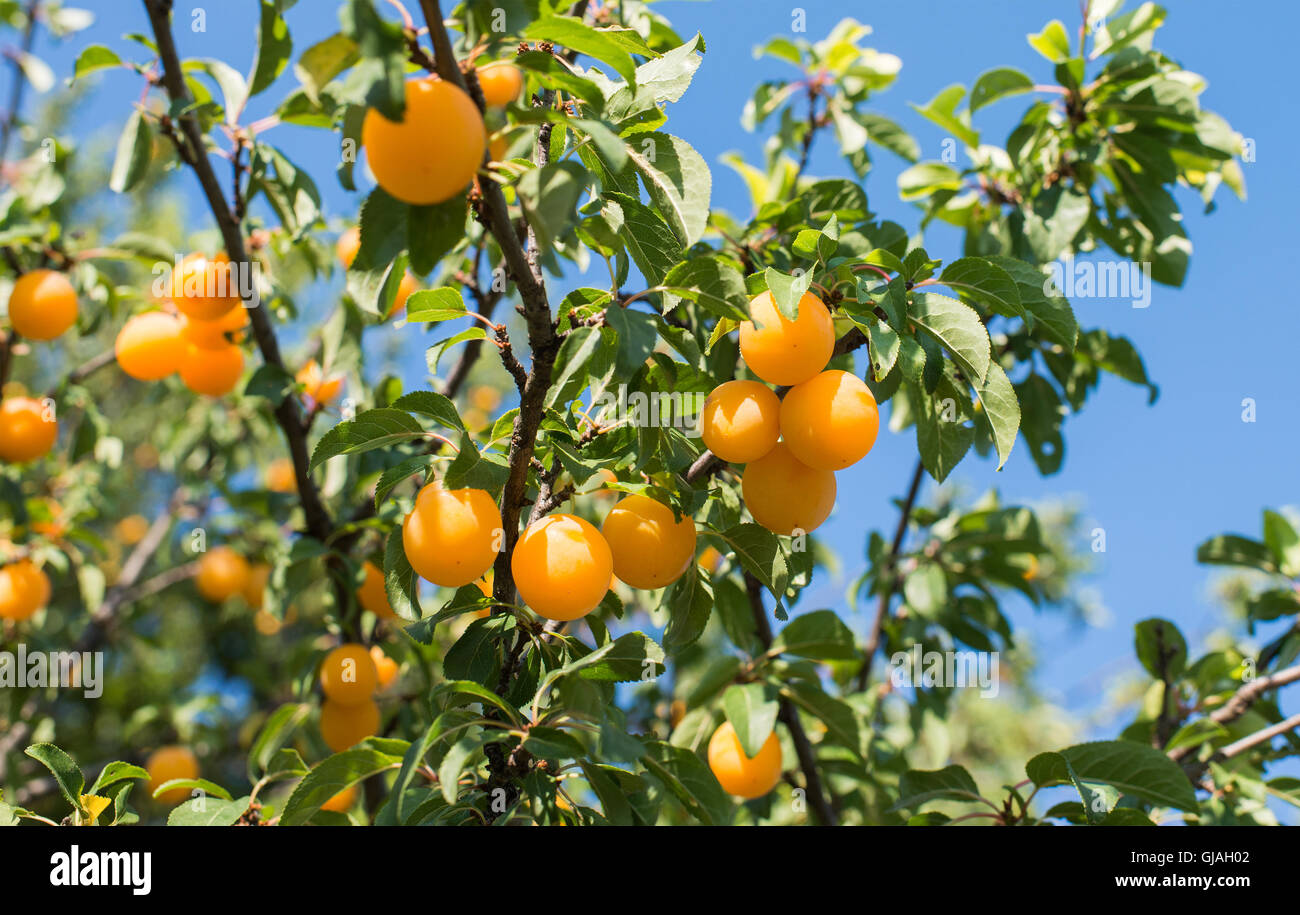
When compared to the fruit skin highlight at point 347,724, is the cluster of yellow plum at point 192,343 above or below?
above

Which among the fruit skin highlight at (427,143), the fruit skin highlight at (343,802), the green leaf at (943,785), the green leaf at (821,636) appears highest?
the fruit skin highlight at (427,143)

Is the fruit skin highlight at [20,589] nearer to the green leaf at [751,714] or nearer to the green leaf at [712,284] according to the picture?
the green leaf at [751,714]

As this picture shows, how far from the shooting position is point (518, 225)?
1400 millimetres

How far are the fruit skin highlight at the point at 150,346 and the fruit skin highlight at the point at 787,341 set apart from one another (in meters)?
1.92

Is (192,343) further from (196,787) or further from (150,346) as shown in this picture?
(196,787)

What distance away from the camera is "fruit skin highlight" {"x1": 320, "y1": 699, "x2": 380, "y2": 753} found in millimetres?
2387

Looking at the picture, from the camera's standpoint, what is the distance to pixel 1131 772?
5.76ft

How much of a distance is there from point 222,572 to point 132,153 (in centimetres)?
215

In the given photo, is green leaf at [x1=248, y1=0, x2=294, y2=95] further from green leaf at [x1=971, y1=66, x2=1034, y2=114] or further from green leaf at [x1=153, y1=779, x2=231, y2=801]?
green leaf at [x1=971, y1=66, x2=1034, y2=114]

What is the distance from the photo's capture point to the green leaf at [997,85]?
2.42 meters

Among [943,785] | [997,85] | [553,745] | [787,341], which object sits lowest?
[943,785]

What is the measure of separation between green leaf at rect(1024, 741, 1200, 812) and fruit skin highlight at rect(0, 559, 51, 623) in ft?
9.86

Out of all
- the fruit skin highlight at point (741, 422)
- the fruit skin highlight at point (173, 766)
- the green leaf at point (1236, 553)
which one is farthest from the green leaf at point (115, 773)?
the green leaf at point (1236, 553)

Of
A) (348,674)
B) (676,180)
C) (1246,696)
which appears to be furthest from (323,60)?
(1246,696)
